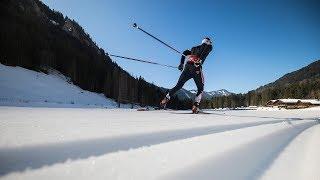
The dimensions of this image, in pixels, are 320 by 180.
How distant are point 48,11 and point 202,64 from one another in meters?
98.2

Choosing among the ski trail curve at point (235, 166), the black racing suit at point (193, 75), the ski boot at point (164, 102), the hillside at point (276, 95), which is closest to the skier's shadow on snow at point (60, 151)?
the ski trail curve at point (235, 166)

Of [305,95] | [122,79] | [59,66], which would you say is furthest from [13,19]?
[305,95]

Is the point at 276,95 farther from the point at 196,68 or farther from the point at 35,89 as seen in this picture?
the point at 196,68

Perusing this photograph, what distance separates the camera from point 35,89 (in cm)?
3089

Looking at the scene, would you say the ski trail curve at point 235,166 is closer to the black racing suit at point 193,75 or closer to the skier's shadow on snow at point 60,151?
the skier's shadow on snow at point 60,151

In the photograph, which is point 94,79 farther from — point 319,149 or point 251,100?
point 251,100

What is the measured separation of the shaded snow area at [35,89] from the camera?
26.9 metres

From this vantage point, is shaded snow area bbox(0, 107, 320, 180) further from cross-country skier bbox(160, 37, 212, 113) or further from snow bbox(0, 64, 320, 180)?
cross-country skier bbox(160, 37, 212, 113)

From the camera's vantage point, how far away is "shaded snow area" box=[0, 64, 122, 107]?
88.4ft

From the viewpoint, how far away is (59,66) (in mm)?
46531

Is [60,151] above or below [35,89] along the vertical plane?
below

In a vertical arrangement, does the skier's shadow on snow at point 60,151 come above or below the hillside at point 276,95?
below

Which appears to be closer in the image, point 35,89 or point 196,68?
point 196,68

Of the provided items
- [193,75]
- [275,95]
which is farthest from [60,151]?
[275,95]
